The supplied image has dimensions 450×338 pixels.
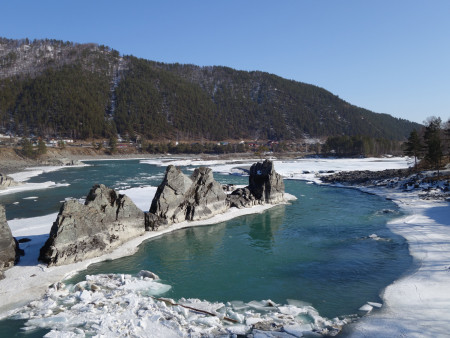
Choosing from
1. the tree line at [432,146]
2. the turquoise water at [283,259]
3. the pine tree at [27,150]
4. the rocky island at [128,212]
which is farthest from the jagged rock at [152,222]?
the pine tree at [27,150]

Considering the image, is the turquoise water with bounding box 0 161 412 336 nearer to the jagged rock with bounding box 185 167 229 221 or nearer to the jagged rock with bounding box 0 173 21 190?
the jagged rock with bounding box 185 167 229 221

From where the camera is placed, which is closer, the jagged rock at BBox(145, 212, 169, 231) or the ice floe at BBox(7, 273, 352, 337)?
the ice floe at BBox(7, 273, 352, 337)

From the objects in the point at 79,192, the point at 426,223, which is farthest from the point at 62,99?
the point at 426,223

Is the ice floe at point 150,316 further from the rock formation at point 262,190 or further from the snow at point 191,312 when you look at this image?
the rock formation at point 262,190

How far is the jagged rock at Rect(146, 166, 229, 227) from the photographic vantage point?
2636cm

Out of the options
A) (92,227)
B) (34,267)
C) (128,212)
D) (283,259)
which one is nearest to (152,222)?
(128,212)

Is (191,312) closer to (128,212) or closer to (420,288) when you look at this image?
(420,288)

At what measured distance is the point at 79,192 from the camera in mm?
43281

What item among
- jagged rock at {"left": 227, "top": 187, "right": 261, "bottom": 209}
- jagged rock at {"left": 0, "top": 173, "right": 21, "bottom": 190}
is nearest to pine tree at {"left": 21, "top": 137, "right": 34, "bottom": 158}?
jagged rock at {"left": 0, "top": 173, "right": 21, "bottom": 190}

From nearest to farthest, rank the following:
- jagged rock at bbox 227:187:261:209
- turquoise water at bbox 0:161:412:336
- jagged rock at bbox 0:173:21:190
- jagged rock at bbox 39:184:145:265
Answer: turquoise water at bbox 0:161:412:336 < jagged rock at bbox 39:184:145:265 < jagged rock at bbox 227:187:261:209 < jagged rock at bbox 0:173:21:190

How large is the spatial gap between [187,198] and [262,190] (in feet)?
35.8

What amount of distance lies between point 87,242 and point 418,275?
1875 cm

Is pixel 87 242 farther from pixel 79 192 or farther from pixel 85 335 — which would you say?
pixel 79 192

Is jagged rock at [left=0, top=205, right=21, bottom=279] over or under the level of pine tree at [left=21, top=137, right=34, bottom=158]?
under
